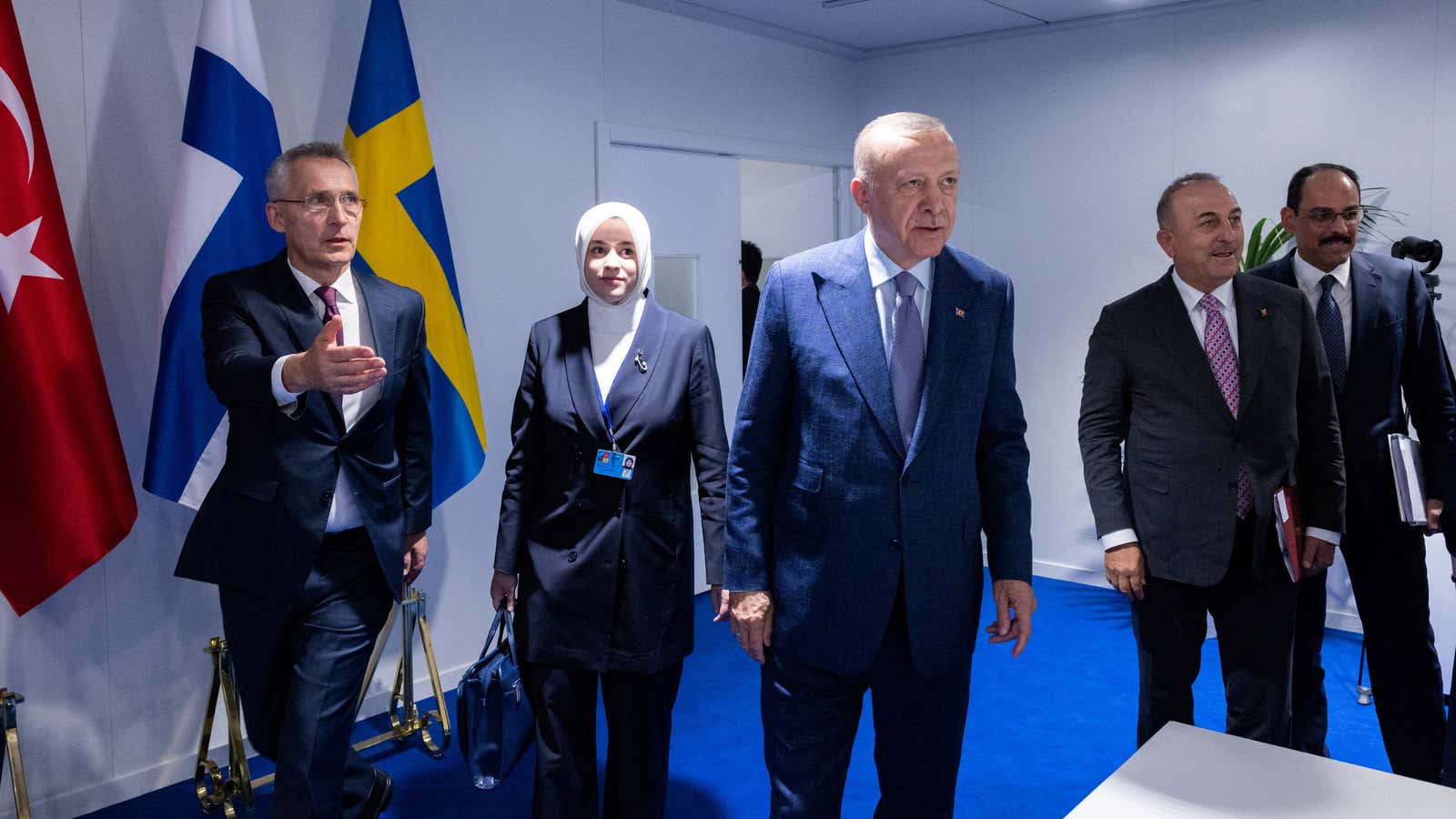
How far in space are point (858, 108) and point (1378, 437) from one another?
3835 millimetres

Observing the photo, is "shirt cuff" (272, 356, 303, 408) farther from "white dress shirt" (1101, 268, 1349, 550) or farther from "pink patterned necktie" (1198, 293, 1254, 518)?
"pink patterned necktie" (1198, 293, 1254, 518)

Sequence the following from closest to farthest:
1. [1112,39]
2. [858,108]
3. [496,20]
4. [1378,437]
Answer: [1378,437], [496,20], [1112,39], [858,108]

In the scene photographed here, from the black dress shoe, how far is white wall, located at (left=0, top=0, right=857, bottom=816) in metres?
0.78

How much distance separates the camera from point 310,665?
8.17 feet

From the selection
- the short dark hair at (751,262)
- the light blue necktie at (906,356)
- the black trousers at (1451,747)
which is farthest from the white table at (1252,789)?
the short dark hair at (751,262)

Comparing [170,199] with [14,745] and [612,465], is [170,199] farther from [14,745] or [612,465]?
[612,465]

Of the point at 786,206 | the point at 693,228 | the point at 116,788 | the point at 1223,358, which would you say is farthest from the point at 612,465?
the point at 786,206

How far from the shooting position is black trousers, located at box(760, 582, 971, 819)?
2.01m

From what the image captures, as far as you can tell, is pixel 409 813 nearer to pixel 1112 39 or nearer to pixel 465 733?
pixel 465 733

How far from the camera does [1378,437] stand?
2.88 m

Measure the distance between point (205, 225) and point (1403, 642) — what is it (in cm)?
338

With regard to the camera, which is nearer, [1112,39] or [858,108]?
[1112,39]

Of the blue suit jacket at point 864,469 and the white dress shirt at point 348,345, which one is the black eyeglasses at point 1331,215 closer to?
the blue suit jacket at point 864,469

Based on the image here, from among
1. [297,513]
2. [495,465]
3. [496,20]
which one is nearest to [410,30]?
[496,20]
